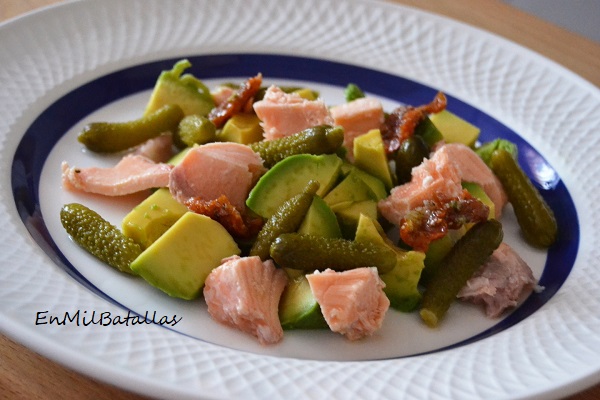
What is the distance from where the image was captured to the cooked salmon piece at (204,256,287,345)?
1.91m

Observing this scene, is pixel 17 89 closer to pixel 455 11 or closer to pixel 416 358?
pixel 416 358

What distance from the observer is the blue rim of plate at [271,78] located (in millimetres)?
2195

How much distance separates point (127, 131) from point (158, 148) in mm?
133

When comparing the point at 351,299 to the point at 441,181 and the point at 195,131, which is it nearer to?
the point at 441,181

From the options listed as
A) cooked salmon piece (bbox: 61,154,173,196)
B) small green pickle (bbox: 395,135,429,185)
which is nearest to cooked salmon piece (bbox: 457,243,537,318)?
small green pickle (bbox: 395,135,429,185)

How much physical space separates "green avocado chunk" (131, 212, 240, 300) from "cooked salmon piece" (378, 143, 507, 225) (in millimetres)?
589

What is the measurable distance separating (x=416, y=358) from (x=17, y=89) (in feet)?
5.98

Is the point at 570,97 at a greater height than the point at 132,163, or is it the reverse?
the point at 570,97

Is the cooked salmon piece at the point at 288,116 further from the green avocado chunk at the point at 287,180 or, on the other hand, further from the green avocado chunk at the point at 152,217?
the green avocado chunk at the point at 152,217

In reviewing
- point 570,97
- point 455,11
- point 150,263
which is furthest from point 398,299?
point 455,11

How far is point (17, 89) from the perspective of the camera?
8.64 feet

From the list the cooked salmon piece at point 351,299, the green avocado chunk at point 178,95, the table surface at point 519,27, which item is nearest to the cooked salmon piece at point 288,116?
the green avocado chunk at point 178,95

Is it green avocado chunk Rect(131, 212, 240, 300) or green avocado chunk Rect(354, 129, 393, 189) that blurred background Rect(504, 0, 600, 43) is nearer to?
green avocado chunk Rect(354, 129, 393, 189)

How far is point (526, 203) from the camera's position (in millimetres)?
2506
